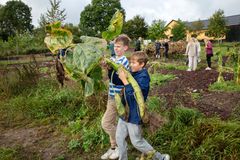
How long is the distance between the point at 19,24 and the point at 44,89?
56.4 m

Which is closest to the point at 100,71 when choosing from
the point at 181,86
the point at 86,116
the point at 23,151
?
the point at 23,151

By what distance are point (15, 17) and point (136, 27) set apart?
76.9 feet

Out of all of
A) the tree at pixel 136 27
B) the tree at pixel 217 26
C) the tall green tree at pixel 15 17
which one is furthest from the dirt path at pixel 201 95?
the tall green tree at pixel 15 17

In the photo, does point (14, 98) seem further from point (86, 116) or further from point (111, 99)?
point (111, 99)

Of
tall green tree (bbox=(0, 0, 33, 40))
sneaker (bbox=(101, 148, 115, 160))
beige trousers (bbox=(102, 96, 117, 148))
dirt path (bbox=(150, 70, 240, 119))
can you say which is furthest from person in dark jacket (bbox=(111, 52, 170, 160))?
tall green tree (bbox=(0, 0, 33, 40))

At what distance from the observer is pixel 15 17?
198 feet

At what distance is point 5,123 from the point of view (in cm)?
598

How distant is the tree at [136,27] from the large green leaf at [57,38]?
4943cm

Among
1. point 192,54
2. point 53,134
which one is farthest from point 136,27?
point 53,134

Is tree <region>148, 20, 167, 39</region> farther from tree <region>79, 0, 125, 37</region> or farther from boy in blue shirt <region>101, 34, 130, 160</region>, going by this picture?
boy in blue shirt <region>101, 34, 130, 160</region>

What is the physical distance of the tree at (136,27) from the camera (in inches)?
2061

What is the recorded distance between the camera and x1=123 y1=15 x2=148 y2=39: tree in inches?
2061

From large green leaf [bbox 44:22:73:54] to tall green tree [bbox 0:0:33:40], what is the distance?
56.4 m

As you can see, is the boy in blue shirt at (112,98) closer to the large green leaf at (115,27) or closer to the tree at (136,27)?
the large green leaf at (115,27)
